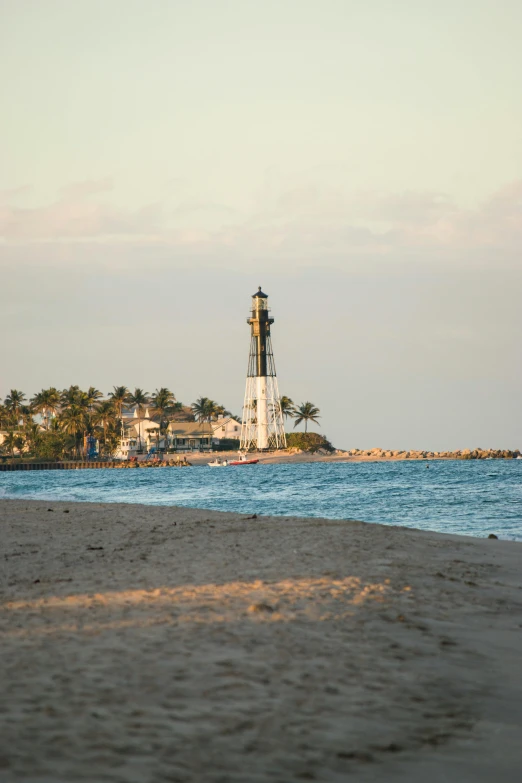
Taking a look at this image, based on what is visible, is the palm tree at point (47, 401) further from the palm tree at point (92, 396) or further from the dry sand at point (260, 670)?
the dry sand at point (260, 670)

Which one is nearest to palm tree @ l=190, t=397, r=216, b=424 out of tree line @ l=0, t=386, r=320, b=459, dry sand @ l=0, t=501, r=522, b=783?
tree line @ l=0, t=386, r=320, b=459

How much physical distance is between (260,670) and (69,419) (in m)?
158

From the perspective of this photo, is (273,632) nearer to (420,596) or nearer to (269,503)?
(420,596)

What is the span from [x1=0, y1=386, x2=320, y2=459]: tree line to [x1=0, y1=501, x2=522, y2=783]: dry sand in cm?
15350

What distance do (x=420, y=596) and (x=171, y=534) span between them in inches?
323

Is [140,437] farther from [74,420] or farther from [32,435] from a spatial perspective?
[32,435]

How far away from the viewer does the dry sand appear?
493 cm

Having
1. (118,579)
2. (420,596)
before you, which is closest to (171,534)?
(118,579)

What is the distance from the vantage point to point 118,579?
1070cm

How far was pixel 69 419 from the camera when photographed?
160 m

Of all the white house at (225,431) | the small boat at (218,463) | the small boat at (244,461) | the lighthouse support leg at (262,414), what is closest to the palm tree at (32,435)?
the white house at (225,431)

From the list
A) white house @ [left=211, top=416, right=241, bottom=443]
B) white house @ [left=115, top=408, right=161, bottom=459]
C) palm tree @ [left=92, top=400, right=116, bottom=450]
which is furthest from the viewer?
white house @ [left=211, top=416, right=241, bottom=443]

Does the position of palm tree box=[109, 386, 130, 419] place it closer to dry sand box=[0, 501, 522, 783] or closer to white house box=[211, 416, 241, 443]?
white house box=[211, 416, 241, 443]

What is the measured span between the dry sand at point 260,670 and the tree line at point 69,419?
153m
